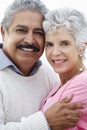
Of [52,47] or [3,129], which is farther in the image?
[52,47]

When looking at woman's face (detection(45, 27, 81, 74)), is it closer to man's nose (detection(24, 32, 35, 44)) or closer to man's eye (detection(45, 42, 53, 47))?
man's eye (detection(45, 42, 53, 47))

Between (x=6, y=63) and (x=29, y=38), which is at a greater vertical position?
(x=29, y=38)

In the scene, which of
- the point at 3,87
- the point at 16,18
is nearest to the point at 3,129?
the point at 3,87

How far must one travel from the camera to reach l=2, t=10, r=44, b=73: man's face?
1893 mm

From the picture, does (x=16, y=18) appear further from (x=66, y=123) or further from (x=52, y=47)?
(x=66, y=123)

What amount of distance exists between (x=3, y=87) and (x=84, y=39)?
0.47 metres

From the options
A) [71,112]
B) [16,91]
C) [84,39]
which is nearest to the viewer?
[71,112]

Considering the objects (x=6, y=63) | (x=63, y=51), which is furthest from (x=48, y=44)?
(x=6, y=63)

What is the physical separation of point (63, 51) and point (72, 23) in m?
0.15

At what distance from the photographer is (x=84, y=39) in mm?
1726

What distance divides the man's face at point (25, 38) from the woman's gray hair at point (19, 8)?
2cm

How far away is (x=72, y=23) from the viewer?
171 cm

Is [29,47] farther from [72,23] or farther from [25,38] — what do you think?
[72,23]

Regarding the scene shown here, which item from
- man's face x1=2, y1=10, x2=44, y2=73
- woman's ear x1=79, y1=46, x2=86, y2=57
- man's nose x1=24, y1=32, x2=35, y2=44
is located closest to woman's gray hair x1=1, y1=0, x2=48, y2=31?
man's face x1=2, y1=10, x2=44, y2=73
